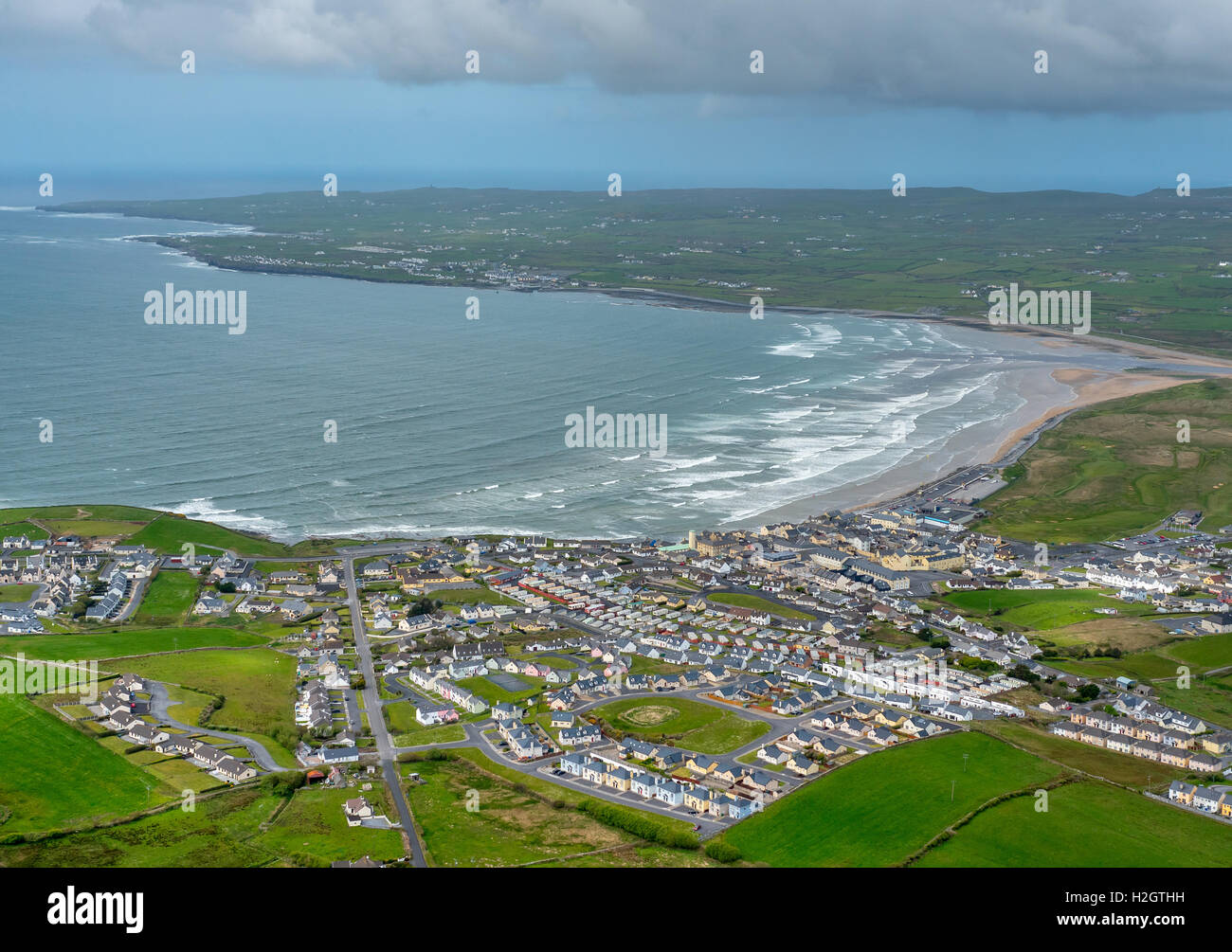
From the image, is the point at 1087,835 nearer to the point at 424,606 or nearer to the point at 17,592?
the point at 424,606

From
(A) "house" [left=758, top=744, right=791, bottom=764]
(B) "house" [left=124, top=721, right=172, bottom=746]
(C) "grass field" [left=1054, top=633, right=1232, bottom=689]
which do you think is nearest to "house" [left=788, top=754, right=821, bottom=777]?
(A) "house" [left=758, top=744, right=791, bottom=764]

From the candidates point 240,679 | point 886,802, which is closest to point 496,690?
point 240,679

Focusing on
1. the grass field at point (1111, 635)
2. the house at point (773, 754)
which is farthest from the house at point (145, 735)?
the grass field at point (1111, 635)

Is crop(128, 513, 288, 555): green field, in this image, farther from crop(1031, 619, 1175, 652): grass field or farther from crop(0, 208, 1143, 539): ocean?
crop(1031, 619, 1175, 652): grass field

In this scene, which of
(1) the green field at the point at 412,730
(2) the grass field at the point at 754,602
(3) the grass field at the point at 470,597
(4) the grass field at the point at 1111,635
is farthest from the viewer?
(3) the grass field at the point at 470,597

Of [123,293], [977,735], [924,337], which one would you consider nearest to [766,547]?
[977,735]

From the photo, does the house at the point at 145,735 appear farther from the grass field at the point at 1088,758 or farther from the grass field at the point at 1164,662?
the grass field at the point at 1164,662
